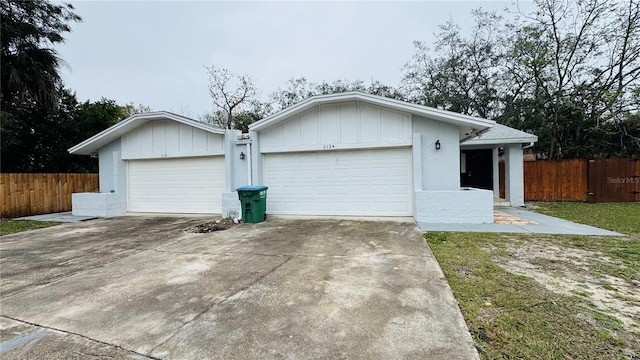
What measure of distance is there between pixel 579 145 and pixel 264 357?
20569 mm

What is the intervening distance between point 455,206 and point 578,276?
3.78 m

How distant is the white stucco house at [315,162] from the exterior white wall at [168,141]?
36 millimetres

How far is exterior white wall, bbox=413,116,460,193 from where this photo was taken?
798 centimetres

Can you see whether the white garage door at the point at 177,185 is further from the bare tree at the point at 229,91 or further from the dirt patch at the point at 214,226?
the bare tree at the point at 229,91

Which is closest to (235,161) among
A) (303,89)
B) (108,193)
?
(108,193)

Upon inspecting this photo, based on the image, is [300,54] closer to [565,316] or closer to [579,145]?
[579,145]

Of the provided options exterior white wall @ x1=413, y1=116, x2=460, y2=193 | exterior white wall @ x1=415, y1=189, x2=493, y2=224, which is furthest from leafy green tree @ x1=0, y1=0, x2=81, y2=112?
exterior white wall @ x1=415, y1=189, x2=493, y2=224

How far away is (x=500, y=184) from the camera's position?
1328 cm

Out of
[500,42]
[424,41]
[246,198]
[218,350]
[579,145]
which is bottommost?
[218,350]

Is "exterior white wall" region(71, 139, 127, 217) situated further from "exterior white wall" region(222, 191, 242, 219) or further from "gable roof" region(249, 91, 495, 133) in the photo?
"gable roof" region(249, 91, 495, 133)

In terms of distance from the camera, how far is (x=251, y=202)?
26.7 ft

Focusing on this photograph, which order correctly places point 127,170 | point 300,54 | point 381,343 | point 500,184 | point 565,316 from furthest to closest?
point 300,54, point 500,184, point 127,170, point 565,316, point 381,343

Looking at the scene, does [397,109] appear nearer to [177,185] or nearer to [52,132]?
[177,185]

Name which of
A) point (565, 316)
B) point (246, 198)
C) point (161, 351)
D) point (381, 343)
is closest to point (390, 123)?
point (246, 198)
